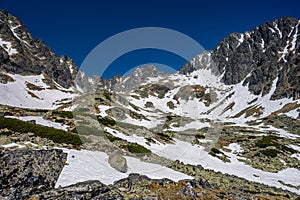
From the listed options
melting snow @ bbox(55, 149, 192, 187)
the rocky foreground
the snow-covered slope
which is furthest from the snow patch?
the rocky foreground

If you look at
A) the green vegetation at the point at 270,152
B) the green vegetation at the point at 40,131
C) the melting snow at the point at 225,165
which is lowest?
the green vegetation at the point at 40,131

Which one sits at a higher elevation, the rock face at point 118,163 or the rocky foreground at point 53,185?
the rock face at point 118,163

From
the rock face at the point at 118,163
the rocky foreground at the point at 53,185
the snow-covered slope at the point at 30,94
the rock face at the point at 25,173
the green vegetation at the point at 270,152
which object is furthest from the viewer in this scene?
the snow-covered slope at the point at 30,94

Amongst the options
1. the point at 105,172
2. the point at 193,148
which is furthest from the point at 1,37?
the point at 105,172

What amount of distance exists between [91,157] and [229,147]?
44758mm

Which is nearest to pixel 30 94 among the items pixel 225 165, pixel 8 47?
pixel 8 47

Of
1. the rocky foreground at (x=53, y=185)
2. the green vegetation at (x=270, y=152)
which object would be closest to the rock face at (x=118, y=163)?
the rocky foreground at (x=53, y=185)

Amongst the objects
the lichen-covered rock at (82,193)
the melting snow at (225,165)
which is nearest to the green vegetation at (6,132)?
the lichen-covered rock at (82,193)

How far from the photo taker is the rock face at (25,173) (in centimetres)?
1295

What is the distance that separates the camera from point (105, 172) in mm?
19328

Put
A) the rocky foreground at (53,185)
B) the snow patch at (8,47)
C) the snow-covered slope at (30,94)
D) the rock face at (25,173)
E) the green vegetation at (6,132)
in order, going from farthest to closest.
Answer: the snow patch at (8,47), the snow-covered slope at (30,94), the green vegetation at (6,132), the rock face at (25,173), the rocky foreground at (53,185)

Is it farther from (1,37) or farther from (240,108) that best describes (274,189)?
(1,37)

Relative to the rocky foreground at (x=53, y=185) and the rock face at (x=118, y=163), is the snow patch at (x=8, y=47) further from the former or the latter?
the rocky foreground at (x=53, y=185)

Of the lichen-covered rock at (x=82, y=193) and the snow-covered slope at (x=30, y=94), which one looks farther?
the snow-covered slope at (x=30, y=94)
